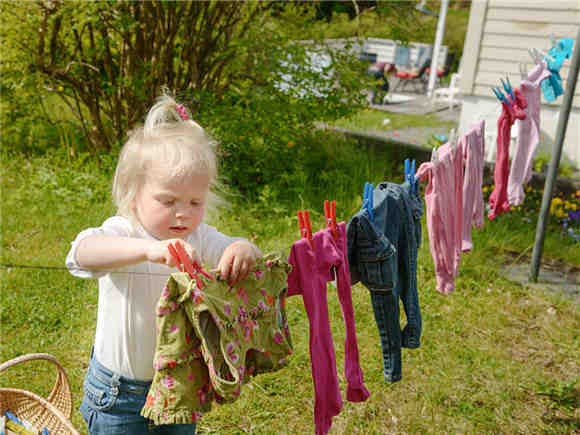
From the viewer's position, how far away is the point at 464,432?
2.45 metres

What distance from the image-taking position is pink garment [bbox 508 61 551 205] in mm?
2848

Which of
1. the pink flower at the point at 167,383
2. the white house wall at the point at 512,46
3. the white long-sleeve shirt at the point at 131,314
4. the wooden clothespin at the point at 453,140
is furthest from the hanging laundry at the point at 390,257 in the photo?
the white house wall at the point at 512,46

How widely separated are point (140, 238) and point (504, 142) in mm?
2209

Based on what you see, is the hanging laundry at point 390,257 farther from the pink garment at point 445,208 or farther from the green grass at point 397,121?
the green grass at point 397,121

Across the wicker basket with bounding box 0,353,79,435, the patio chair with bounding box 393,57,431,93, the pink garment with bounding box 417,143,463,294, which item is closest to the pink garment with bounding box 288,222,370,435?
the pink garment with bounding box 417,143,463,294

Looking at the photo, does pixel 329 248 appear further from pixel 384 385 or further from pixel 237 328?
pixel 384 385

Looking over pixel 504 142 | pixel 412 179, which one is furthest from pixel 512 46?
pixel 412 179

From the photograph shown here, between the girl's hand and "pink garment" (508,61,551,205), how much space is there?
7.33 feet

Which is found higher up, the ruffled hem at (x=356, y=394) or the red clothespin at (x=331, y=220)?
the red clothespin at (x=331, y=220)

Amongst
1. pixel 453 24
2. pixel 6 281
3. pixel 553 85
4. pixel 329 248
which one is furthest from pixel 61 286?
pixel 453 24

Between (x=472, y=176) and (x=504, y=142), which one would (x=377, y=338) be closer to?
(x=472, y=176)

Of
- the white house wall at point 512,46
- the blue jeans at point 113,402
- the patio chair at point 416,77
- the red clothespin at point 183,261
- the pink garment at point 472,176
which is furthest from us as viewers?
the patio chair at point 416,77

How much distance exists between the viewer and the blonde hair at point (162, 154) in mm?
1257

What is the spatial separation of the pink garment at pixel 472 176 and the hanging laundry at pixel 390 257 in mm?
640
